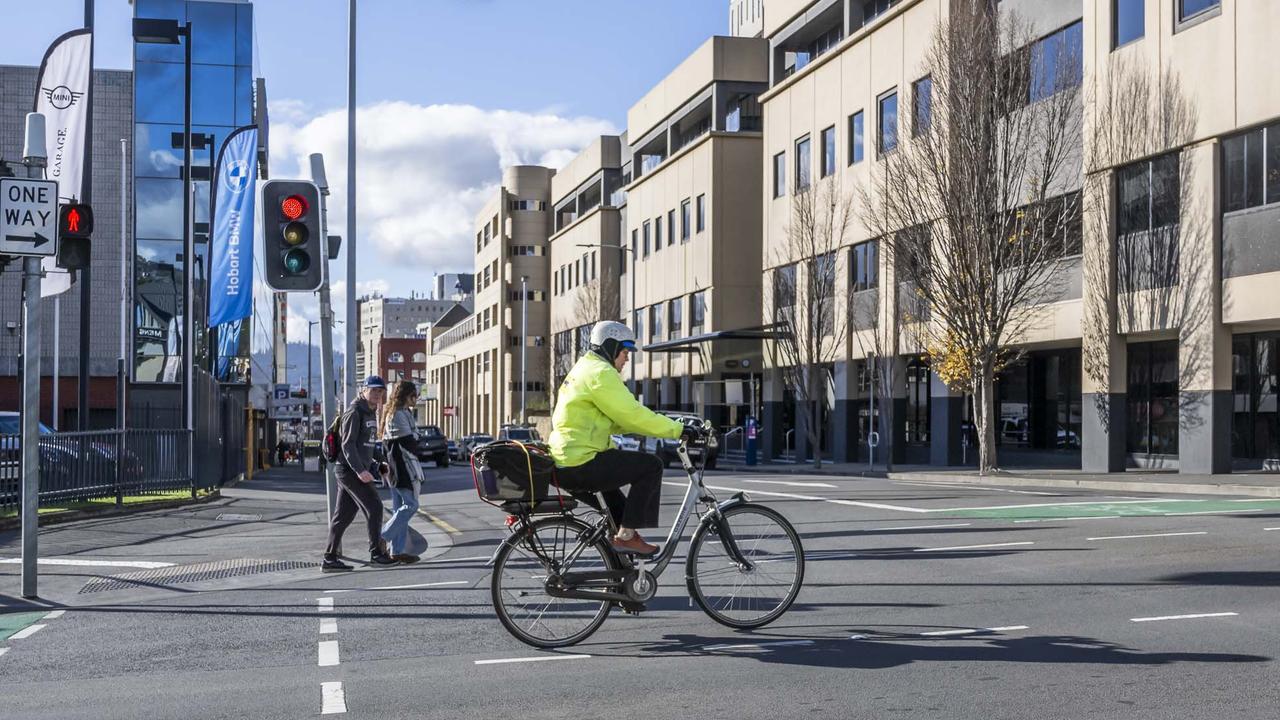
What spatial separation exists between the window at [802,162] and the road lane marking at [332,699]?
41.0 meters

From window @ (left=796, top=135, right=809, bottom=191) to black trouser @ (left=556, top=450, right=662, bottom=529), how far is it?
130 feet

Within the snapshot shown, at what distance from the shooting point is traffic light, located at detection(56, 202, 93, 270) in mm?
10938

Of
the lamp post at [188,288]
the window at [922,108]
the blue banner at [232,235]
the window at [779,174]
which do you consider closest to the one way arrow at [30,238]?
the lamp post at [188,288]

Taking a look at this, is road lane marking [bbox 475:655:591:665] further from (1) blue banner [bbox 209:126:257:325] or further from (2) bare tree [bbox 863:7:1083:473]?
(2) bare tree [bbox 863:7:1083:473]

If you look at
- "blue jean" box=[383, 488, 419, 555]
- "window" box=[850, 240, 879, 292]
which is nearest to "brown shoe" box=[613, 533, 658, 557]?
"blue jean" box=[383, 488, 419, 555]

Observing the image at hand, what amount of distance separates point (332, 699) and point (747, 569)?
8.86 feet

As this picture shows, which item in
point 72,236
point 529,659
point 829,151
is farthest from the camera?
point 829,151

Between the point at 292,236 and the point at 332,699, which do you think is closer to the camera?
the point at 332,699

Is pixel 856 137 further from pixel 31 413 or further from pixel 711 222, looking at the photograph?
pixel 31 413

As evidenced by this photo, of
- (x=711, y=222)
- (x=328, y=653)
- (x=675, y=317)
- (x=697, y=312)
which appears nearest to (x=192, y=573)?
(x=328, y=653)

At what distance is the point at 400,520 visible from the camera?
1277 centimetres

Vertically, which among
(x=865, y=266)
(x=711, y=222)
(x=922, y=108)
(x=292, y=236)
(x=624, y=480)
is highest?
(x=922, y=108)

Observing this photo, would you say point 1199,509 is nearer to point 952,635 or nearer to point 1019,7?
point 952,635

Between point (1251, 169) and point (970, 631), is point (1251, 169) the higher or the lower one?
the higher one
